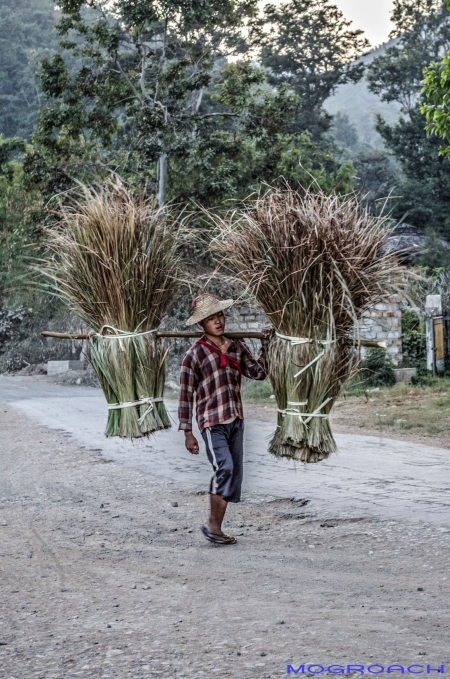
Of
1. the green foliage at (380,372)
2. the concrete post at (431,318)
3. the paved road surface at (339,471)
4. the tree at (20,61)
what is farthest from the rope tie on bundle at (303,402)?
the tree at (20,61)

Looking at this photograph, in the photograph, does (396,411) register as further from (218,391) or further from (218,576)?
(218,576)

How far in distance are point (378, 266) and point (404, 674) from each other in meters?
2.42

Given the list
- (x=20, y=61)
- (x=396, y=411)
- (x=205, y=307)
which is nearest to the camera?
(x=205, y=307)

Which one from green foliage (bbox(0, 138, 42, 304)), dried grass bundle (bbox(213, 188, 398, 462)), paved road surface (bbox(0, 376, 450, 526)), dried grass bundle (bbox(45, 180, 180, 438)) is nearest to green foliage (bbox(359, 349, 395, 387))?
paved road surface (bbox(0, 376, 450, 526))

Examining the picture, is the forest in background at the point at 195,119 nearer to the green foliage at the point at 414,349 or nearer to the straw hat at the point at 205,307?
the straw hat at the point at 205,307

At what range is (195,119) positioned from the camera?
17.2 metres

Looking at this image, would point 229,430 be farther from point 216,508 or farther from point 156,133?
point 156,133

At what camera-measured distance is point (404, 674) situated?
2977mm

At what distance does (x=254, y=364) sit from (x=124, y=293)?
83 cm

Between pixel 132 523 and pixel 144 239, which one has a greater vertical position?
pixel 144 239

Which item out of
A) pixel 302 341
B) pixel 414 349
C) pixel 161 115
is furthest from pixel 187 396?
pixel 161 115

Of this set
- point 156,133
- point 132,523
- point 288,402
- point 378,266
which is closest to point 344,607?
point 288,402

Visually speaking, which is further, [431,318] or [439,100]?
[431,318]

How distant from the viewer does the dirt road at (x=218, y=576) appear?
327 centimetres
